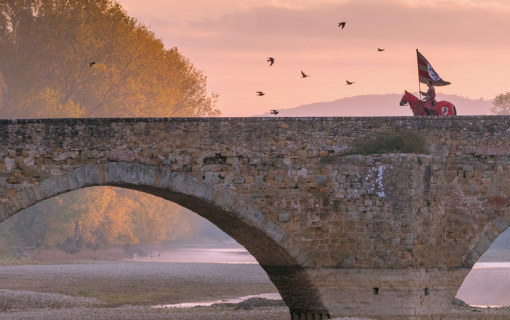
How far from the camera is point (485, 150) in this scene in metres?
14.6

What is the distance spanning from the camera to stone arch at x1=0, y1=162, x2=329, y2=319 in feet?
43.3

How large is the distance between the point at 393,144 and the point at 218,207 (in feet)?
11.9

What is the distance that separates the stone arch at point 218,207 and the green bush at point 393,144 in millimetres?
2288

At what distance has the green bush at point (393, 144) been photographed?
14.5 meters

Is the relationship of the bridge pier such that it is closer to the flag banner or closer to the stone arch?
the stone arch

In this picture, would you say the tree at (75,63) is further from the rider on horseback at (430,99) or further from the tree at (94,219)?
the rider on horseback at (430,99)

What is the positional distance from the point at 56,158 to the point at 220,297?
35.2 feet

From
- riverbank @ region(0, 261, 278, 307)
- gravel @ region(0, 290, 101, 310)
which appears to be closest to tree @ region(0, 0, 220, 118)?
riverbank @ region(0, 261, 278, 307)

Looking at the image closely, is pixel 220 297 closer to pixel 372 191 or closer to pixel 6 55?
pixel 372 191

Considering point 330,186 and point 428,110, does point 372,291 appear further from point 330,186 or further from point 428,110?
point 428,110

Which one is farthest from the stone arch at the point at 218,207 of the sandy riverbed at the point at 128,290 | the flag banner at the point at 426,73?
the flag banner at the point at 426,73

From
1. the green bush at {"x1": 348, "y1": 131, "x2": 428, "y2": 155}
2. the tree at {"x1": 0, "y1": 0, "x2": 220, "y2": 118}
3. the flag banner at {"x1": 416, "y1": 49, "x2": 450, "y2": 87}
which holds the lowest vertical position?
the green bush at {"x1": 348, "y1": 131, "x2": 428, "y2": 155}

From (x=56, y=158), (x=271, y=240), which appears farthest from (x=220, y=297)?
(x=56, y=158)

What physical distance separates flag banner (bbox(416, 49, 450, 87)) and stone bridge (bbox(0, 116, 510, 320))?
2.29 meters
